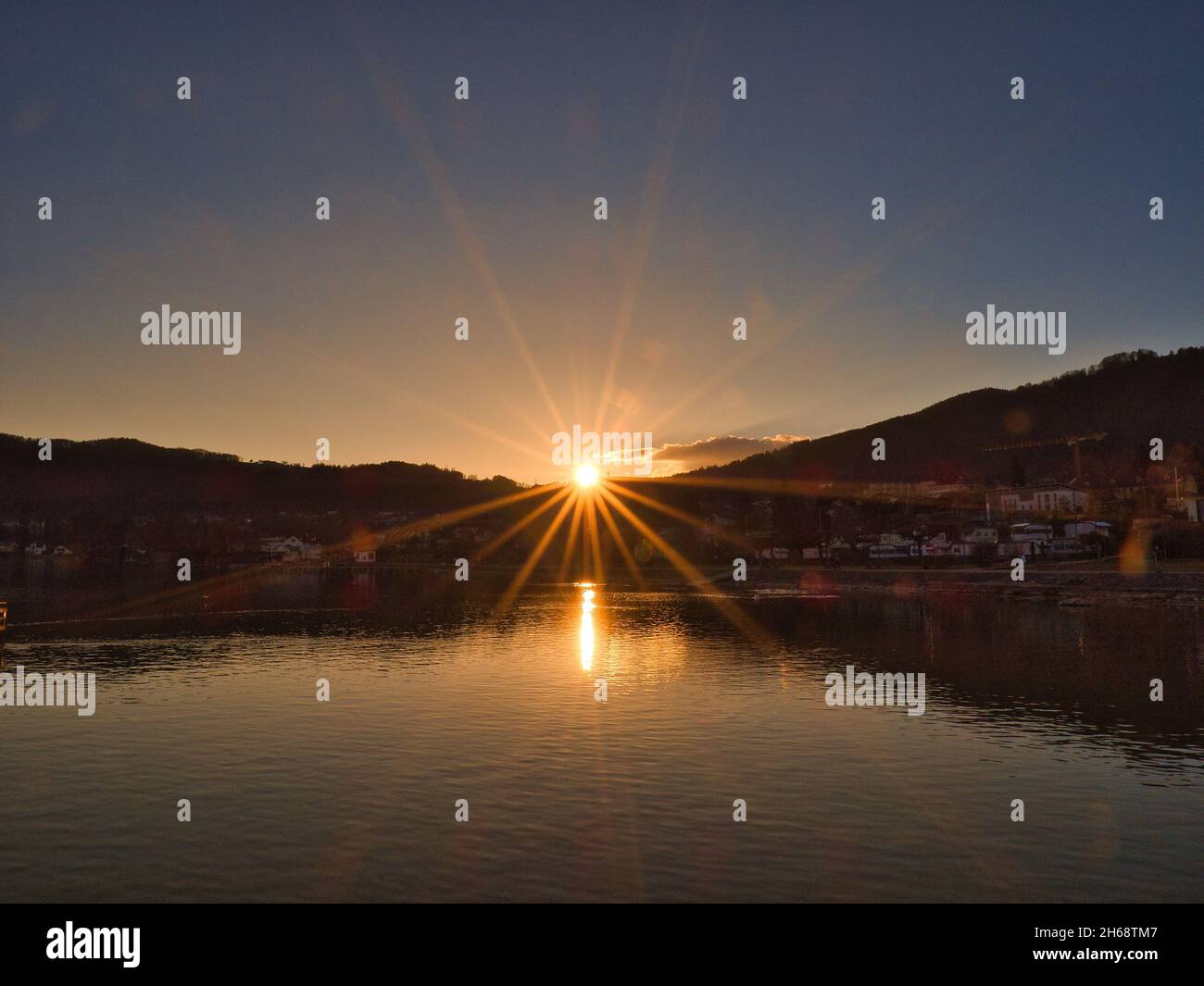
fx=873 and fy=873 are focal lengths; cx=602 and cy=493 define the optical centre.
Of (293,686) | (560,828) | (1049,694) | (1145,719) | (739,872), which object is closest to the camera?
(739,872)

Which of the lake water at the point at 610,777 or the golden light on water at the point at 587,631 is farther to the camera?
the golden light on water at the point at 587,631

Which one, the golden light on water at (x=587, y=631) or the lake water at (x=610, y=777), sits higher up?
the lake water at (x=610, y=777)

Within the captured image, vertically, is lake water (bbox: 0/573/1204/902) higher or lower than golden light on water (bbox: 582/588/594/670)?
higher

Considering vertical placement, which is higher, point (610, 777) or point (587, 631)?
point (610, 777)

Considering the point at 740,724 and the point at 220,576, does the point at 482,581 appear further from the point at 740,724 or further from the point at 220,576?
the point at 740,724

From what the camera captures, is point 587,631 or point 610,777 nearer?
point 610,777

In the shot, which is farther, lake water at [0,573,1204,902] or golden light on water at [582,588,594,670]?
golden light on water at [582,588,594,670]
